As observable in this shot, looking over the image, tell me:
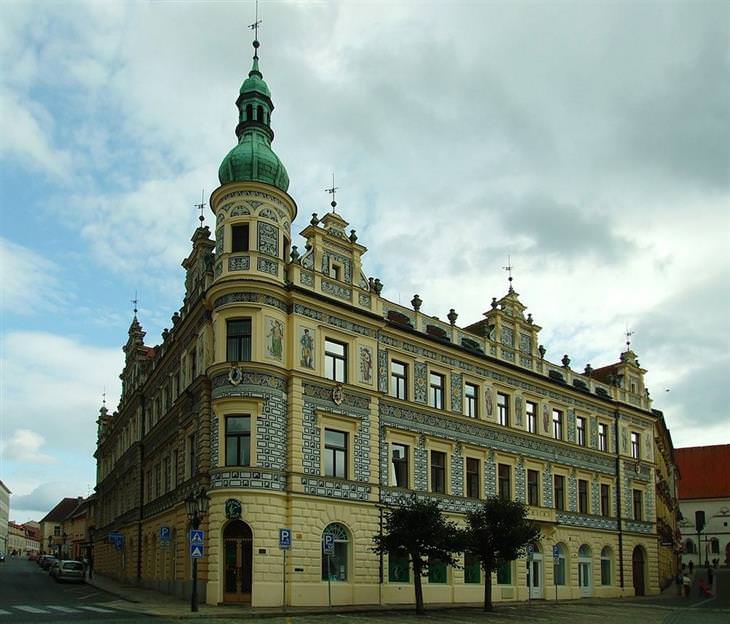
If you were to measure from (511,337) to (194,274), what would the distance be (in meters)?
18.0

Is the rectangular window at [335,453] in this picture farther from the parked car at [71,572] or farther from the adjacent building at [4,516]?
the adjacent building at [4,516]

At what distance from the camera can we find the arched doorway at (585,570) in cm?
5097

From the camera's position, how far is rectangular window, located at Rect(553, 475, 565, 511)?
49938 millimetres

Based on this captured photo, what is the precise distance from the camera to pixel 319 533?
34.7 m

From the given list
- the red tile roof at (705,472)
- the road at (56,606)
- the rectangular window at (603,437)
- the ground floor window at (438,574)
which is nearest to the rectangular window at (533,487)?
the rectangular window at (603,437)

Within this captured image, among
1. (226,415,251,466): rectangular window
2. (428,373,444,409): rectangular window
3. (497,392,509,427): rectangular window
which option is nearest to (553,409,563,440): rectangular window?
(497,392,509,427): rectangular window

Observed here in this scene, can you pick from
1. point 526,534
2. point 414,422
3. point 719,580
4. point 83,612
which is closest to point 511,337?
point 414,422

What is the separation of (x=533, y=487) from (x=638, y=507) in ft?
43.3

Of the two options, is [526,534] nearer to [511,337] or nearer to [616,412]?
[511,337]

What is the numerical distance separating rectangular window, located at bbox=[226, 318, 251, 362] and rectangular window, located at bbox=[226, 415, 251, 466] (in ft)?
8.02

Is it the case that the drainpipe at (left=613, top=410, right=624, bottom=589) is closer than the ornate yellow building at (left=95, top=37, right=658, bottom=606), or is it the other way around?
the ornate yellow building at (left=95, top=37, right=658, bottom=606)

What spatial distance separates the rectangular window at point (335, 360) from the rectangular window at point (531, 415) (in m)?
15.1

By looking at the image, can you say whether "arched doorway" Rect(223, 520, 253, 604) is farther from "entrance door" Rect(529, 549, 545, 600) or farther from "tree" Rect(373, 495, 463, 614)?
"entrance door" Rect(529, 549, 545, 600)

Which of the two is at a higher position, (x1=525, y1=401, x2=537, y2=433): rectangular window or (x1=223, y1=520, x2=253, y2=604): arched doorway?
(x1=525, y1=401, x2=537, y2=433): rectangular window
